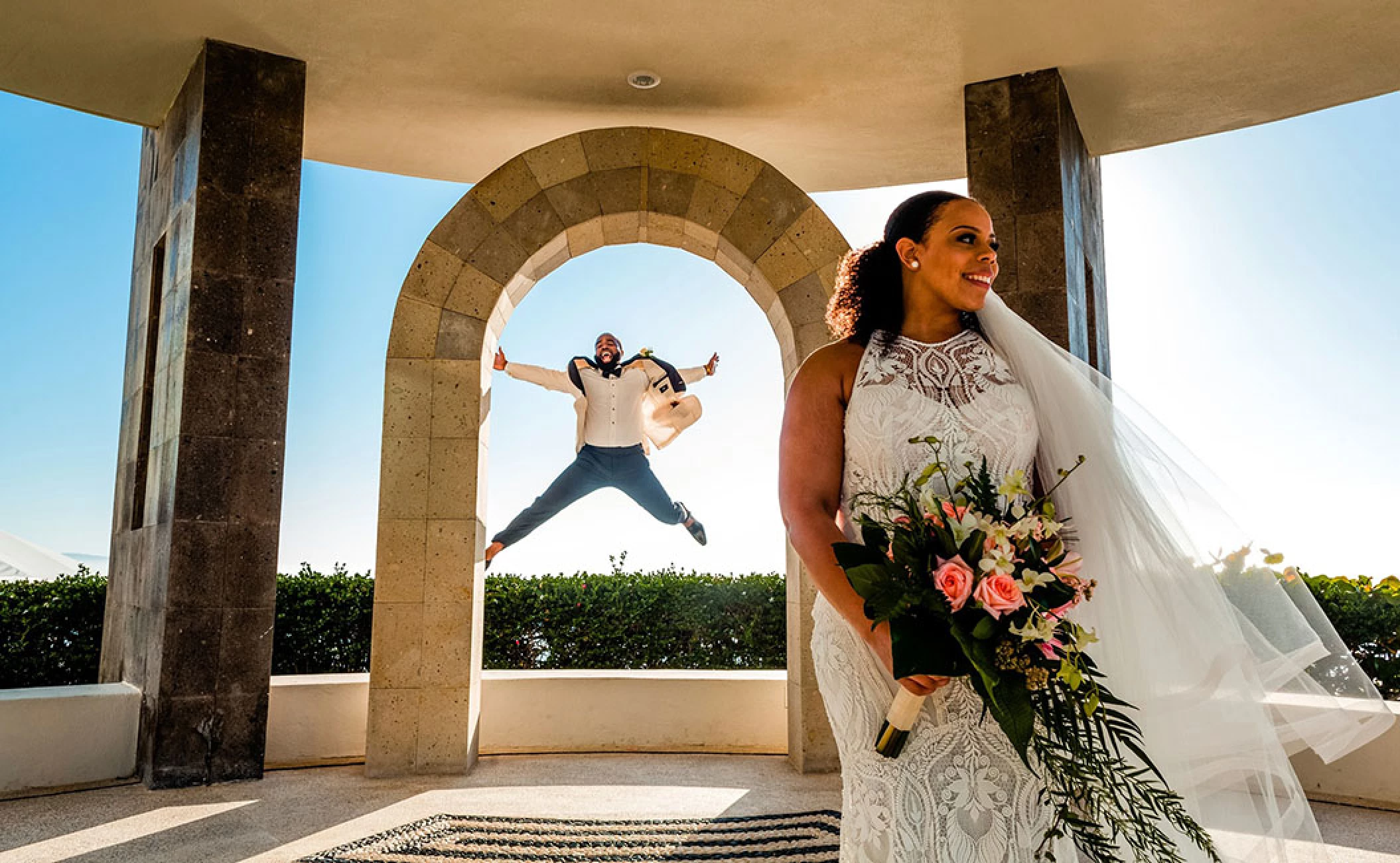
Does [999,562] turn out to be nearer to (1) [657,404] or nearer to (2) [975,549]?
(2) [975,549]

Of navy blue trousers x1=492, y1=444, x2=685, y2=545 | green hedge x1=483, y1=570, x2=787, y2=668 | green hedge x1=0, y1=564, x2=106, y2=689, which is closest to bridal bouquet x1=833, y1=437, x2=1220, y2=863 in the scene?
navy blue trousers x1=492, y1=444, x2=685, y2=545

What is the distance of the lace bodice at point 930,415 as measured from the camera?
2.12m

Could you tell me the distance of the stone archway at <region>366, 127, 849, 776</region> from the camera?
6031 millimetres

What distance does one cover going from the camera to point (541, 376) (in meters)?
7.85

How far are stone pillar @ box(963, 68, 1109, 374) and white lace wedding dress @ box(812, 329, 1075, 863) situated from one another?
4.31 meters

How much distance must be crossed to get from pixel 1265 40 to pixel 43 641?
9.39 meters

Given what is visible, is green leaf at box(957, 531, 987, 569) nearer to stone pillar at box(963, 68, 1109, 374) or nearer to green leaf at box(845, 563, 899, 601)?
green leaf at box(845, 563, 899, 601)

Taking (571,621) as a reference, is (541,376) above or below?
above

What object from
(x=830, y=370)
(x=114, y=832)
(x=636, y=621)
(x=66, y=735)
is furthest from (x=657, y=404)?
(x=830, y=370)

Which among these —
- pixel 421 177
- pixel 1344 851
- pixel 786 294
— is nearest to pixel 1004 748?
pixel 1344 851

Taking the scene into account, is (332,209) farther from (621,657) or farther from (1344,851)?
(1344,851)

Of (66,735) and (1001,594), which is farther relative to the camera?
(66,735)

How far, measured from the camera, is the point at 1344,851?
441 cm

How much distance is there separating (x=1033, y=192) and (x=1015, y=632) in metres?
5.46
